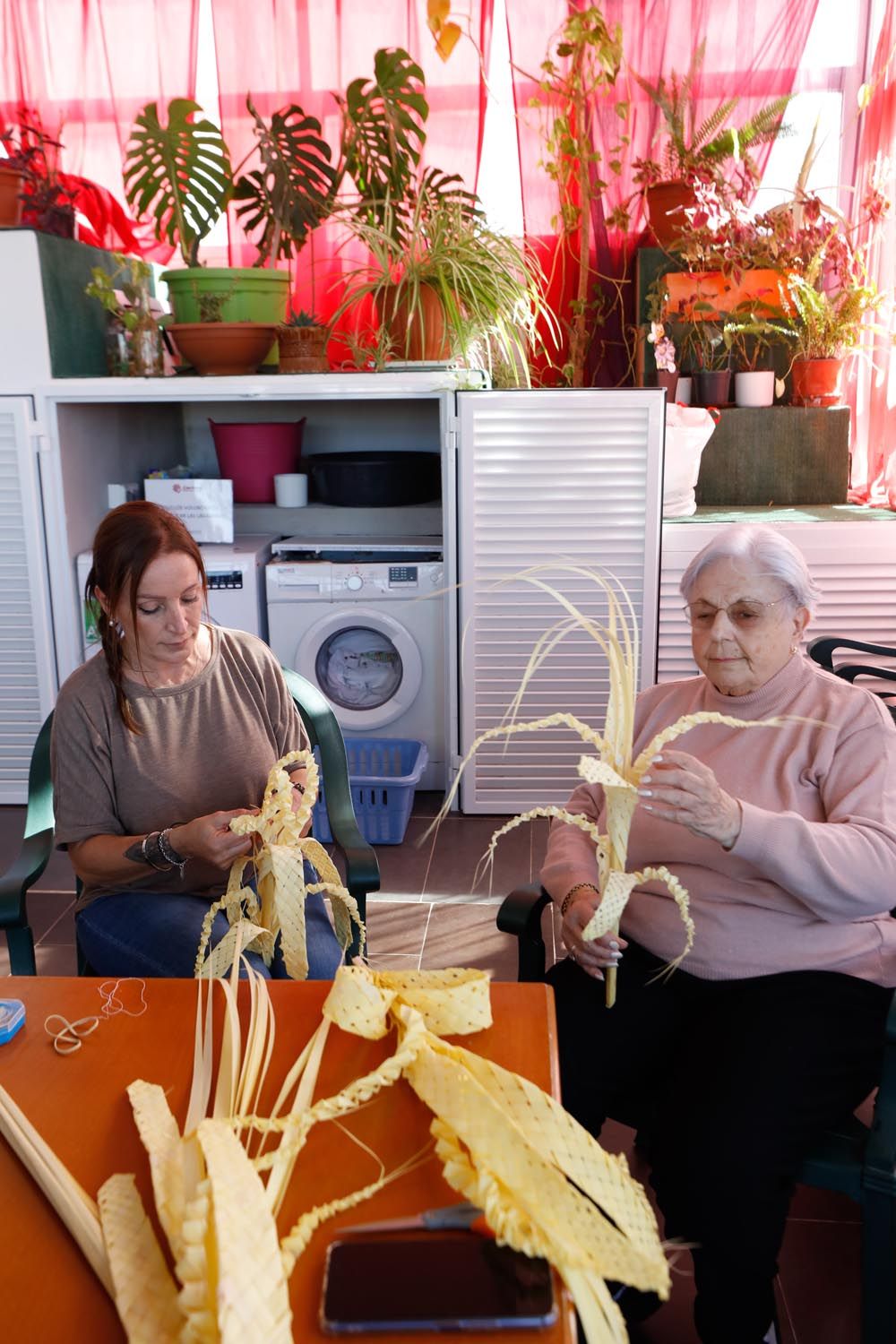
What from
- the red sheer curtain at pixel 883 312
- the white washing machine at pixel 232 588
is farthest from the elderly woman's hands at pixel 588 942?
the red sheer curtain at pixel 883 312

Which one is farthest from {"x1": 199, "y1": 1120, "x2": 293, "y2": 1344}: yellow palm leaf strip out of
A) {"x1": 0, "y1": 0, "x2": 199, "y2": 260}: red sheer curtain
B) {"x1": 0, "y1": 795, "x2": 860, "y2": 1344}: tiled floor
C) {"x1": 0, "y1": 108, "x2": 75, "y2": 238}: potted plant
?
{"x1": 0, "y1": 0, "x2": 199, "y2": 260}: red sheer curtain

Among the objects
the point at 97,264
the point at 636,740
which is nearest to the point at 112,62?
the point at 97,264

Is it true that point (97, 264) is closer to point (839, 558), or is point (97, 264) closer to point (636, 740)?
point (839, 558)

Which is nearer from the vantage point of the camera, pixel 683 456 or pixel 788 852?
pixel 788 852

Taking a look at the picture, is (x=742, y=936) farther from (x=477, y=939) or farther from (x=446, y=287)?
(x=446, y=287)

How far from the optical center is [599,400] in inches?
132

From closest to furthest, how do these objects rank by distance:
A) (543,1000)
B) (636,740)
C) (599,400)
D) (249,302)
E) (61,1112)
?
(61,1112) < (543,1000) < (636,740) < (599,400) < (249,302)

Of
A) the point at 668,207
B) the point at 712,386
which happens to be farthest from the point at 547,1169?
the point at 668,207

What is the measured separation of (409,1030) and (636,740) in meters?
0.85

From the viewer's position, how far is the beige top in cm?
182

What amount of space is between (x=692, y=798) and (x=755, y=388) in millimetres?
2922

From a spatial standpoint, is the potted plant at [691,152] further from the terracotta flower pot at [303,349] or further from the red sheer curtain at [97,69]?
the red sheer curtain at [97,69]

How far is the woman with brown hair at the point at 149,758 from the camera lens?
1772 mm

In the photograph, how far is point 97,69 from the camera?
4.37 meters
